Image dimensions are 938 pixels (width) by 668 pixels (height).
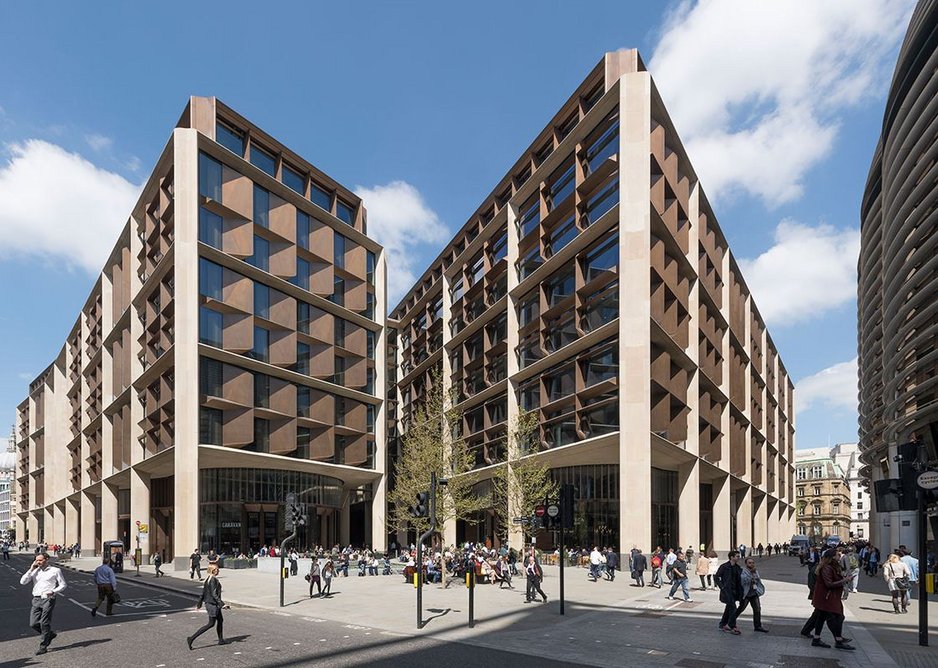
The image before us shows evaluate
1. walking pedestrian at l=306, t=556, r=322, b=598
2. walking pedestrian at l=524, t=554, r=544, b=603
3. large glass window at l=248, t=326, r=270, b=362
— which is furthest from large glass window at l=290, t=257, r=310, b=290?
walking pedestrian at l=524, t=554, r=544, b=603

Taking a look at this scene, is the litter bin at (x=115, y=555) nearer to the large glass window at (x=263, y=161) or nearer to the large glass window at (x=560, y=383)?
the large glass window at (x=263, y=161)

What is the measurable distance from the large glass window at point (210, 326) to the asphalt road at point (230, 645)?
2830cm

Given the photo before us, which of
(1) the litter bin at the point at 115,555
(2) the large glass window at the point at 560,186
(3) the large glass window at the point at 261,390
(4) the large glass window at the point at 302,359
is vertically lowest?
(1) the litter bin at the point at 115,555

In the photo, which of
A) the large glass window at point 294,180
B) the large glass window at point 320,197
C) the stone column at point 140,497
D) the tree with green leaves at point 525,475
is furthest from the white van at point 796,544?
the stone column at point 140,497

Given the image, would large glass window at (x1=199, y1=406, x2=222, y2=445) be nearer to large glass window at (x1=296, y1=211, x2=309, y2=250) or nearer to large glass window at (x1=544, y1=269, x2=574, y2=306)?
large glass window at (x1=296, y1=211, x2=309, y2=250)

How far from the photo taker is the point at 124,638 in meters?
16.9

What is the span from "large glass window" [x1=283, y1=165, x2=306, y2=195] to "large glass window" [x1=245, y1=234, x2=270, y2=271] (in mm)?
5125

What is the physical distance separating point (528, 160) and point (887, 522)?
42801 millimetres

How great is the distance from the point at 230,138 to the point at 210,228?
294 inches

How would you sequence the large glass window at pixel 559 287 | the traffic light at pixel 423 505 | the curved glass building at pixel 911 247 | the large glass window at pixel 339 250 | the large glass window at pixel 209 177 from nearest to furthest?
1. the traffic light at pixel 423 505
2. the curved glass building at pixel 911 247
3. the large glass window at pixel 209 177
4. the large glass window at pixel 559 287
5. the large glass window at pixel 339 250

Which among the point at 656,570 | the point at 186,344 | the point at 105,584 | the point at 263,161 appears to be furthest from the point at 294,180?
the point at 105,584

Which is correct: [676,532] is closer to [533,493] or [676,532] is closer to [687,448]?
[687,448]

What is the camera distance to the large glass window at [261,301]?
53969 millimetres

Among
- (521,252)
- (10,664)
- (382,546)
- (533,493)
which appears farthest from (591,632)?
(382,546)
